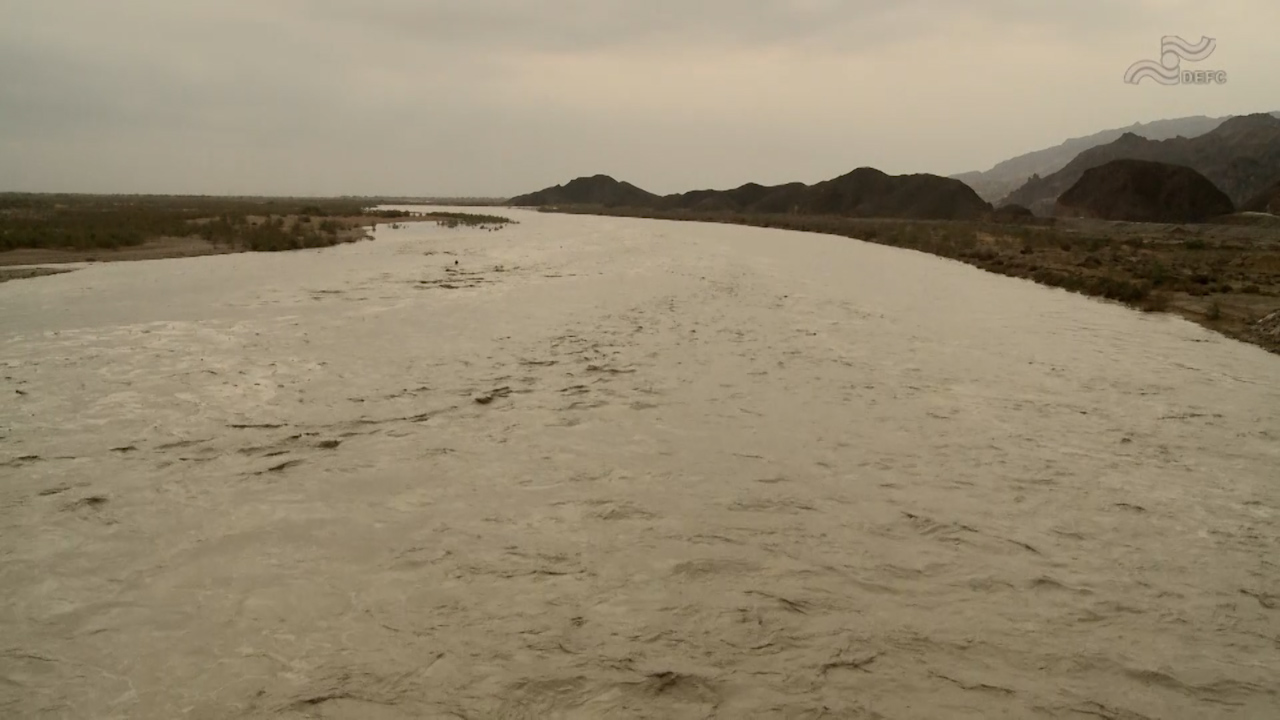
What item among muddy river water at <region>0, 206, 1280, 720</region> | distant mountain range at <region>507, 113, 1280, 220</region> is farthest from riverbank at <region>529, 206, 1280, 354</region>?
distant mountain range at <region>507, 113, 1280, 220</region>

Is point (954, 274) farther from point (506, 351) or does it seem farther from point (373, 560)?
point (373, 560)

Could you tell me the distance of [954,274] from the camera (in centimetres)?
2422

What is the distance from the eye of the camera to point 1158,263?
2247 centimetres

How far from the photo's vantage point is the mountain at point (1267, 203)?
4762 cm

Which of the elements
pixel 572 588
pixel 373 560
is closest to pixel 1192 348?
pixel 572 588

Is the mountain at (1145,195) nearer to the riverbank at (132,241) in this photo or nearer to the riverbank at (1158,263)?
the riverbank at (1158,263)

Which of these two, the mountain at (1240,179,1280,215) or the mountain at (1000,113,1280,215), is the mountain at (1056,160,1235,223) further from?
the mountain at (1000,113,1280,215)

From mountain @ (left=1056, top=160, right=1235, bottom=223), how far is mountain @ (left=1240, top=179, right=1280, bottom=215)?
1.31 m

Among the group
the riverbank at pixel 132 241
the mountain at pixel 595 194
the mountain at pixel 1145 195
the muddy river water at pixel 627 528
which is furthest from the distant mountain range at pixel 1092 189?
the muddy river water at pixel 627 528

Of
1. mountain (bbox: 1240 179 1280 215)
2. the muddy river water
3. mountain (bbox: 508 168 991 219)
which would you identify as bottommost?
the muddy river water

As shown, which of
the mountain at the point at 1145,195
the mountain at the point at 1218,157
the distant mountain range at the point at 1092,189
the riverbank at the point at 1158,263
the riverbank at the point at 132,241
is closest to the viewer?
the riverbank at the point at 1158,263

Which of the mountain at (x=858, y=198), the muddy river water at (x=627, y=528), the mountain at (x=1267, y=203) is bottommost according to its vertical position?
the muddy river water at (x=627, y=528)

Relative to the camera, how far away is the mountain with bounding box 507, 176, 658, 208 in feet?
430

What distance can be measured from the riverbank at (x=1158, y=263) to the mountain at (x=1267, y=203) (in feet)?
13.4
